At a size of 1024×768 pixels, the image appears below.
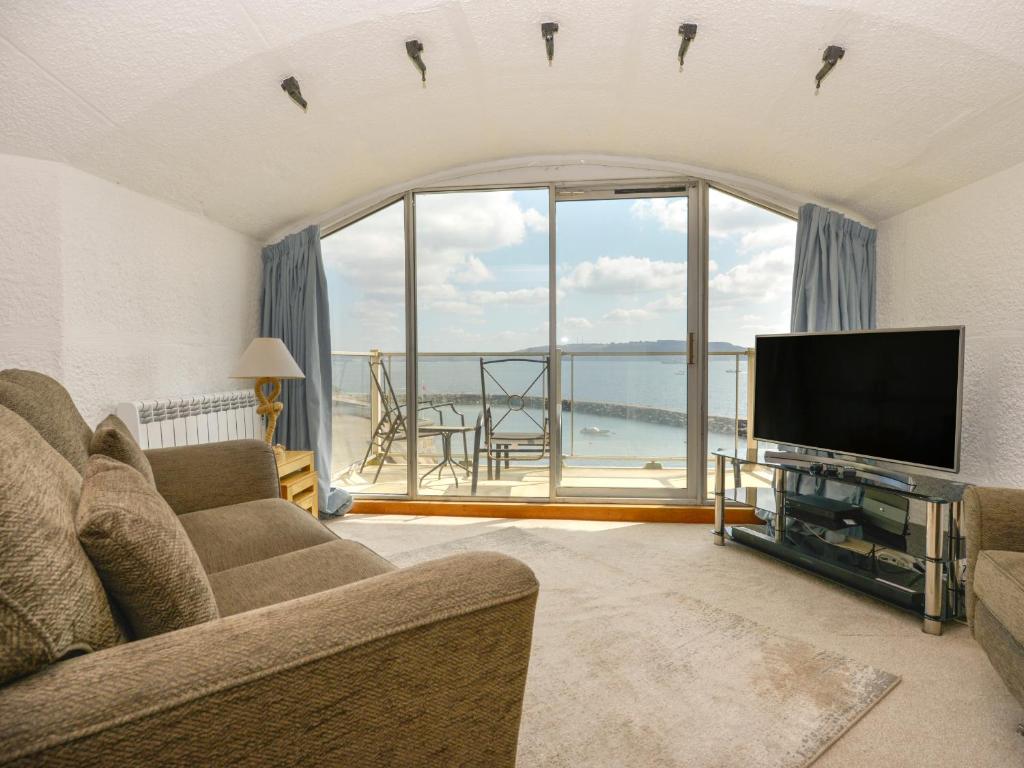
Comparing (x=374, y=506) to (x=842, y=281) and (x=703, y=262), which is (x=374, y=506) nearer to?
(x=703, y=262)

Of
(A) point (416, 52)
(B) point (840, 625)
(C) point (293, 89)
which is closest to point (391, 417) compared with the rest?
(C) point (293, 89)

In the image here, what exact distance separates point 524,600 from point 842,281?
3261mm

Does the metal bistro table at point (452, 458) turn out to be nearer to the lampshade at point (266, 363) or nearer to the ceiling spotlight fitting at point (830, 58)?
the lampshade at point (266, 363)

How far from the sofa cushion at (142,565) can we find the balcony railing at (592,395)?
10.3ft

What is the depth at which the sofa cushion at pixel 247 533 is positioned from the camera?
5.62 ft

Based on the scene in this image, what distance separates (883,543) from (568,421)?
2032 mm

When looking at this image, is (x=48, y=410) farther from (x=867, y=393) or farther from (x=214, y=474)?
(x=867, y=393)

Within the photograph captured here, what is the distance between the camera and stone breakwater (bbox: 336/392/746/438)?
3.88 meters

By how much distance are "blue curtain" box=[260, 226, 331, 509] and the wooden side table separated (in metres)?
0.26

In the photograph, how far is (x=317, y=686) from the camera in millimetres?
750

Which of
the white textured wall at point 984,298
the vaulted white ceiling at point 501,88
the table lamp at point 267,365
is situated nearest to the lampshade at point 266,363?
the table lamp at point 267,365

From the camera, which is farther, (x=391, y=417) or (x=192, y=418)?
(x=391, y=417)

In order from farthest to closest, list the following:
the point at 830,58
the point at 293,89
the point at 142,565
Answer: the point at 293,89 → the point at 830,58 → the point at 142,565

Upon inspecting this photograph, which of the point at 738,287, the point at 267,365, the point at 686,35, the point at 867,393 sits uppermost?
the point at 686,35
